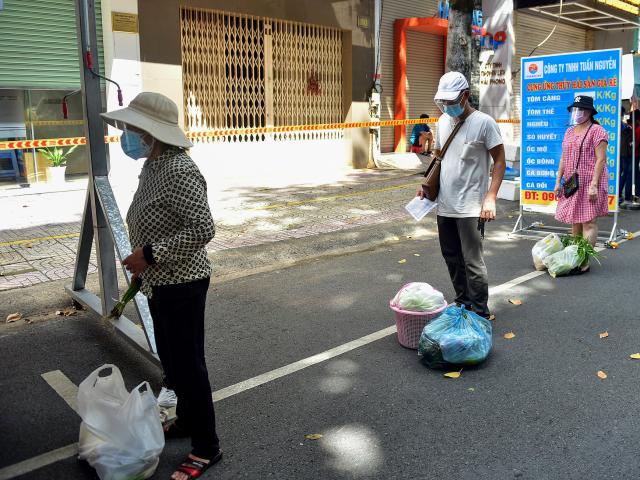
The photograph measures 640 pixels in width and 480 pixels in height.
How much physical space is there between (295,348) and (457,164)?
6.17 feet

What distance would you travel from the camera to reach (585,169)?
24.4 feet

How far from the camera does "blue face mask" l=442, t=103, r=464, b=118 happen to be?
4.94m

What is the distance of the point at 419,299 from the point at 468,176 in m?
Result: 1.08

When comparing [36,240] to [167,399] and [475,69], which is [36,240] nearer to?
[167,399]

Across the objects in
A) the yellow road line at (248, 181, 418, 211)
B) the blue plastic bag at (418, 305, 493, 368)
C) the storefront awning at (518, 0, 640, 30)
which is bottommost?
the blue plastic bag at (418, 305, 493, 368)

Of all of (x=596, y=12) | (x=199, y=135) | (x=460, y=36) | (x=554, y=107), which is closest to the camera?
(x=554, y=107)

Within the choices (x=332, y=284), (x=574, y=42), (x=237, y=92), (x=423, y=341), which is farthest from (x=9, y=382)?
(x=574, y=42)

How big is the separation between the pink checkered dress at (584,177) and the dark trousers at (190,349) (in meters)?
5.54

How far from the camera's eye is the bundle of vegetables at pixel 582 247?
22.6 ft

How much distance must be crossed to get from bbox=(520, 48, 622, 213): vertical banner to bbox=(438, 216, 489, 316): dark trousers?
424 centimetres

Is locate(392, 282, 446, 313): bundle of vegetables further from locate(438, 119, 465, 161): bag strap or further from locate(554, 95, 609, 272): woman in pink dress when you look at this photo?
locate(554, 95, 609, 272): woman in pink dress

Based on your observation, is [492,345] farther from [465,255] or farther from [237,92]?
[237,92]

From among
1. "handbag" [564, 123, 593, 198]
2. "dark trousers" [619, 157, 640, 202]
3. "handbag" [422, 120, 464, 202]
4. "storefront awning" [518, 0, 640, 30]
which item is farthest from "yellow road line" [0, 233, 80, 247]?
"storefront awning" [518, 0, 640, 30]

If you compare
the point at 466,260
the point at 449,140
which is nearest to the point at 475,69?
the point at 449,140
